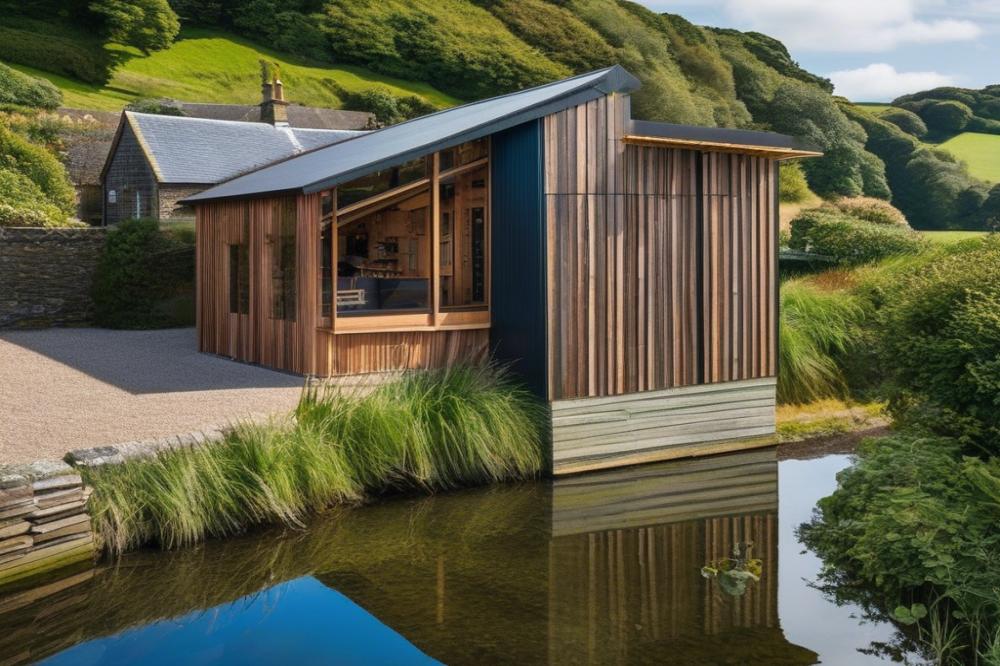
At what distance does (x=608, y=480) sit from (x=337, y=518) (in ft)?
9.73

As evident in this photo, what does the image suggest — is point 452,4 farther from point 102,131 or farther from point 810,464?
point 810,464

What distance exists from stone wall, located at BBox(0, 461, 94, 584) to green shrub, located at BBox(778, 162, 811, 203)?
34032mm

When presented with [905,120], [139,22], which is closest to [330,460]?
[139,22]

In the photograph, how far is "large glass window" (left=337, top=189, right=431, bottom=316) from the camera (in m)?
10.8

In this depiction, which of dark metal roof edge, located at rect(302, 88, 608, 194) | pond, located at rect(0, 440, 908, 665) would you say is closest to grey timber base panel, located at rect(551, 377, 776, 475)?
pond, located at rect(0, 440, 908, 665)

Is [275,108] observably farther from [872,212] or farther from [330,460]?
[330,460]

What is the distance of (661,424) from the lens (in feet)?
34.3

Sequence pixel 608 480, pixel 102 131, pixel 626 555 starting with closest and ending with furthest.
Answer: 1. pixel 626 555
2. pixel 608 480
3. pixel 102 131

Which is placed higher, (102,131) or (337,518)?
(102,131)

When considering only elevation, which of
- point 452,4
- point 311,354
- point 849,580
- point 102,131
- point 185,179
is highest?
point 452,4

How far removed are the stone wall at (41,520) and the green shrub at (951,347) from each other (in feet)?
21.2

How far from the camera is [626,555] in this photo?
7.34m

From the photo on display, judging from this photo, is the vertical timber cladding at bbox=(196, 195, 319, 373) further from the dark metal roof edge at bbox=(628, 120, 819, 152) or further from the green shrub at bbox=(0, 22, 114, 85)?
the green shrub at bbox=(0, 22, 114, 85)

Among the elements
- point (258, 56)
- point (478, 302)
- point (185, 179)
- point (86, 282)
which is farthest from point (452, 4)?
point (478, 302)
